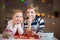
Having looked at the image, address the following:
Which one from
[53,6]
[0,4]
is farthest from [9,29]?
[53,6]

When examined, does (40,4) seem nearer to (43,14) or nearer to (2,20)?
(43,14)

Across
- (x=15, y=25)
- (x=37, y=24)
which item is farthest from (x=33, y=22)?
(x=15, y=25)

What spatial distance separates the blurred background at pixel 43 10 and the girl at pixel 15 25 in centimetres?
4

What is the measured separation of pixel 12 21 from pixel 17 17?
6 centimetres

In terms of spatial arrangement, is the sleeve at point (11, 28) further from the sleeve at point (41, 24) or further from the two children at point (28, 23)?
the sleeve at point (41, 24)

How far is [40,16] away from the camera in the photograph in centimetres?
248

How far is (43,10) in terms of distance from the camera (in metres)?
2.48

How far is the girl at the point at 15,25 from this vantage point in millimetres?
2479

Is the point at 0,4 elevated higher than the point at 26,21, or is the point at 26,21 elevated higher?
the point at 0,4

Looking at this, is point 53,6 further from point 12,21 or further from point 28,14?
point 12,21

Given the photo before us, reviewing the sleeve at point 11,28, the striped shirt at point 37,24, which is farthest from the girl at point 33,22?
the sleeve at point 11,28

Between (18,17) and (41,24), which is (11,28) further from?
(41,24)

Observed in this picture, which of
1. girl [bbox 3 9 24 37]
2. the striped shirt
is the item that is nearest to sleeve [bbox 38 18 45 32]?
the striped shirt

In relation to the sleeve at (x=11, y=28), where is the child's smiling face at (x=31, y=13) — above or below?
above
